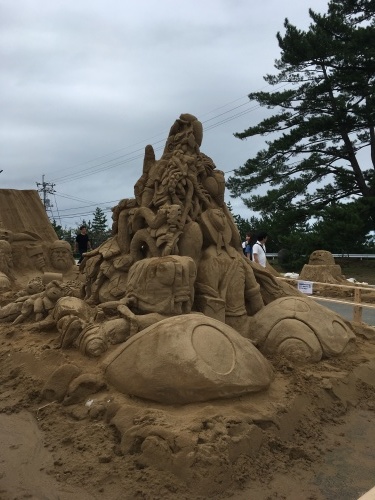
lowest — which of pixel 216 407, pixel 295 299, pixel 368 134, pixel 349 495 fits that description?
pixel 349 495

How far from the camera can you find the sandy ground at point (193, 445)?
2693 millimetres

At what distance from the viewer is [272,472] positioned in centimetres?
288

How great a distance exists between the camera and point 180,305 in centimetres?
416

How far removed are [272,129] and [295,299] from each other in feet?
39.1

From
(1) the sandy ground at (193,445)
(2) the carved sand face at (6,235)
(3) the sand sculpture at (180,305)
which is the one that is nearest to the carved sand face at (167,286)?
(3) the sand sculpture at (180,305)

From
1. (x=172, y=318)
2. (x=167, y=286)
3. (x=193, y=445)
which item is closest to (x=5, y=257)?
(x=167, y=286)

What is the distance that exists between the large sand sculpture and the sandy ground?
0.08ft

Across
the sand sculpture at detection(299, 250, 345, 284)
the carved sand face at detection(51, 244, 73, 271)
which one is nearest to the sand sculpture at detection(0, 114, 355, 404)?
the carved sand face at detection(51, 244, 73, 271)

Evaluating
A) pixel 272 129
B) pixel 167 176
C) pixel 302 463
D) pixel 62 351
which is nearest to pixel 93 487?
pixel 302 463

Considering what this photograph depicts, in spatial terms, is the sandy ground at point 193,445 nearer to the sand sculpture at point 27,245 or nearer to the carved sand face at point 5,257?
the sand sculpture at point 27,245

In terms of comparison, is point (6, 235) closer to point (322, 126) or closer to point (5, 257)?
point (5, 257)

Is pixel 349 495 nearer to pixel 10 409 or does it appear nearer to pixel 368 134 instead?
pixel 10 409

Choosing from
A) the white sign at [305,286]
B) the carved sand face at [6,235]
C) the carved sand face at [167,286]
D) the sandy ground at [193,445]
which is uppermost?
the carved sand face at [6,235]

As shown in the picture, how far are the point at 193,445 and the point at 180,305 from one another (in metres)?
1.53
